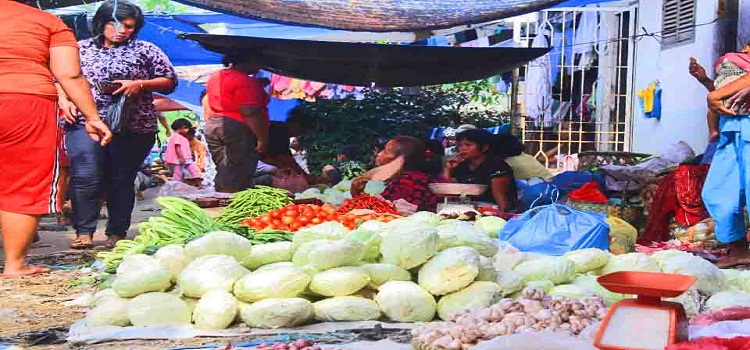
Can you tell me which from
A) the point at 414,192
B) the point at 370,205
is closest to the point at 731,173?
the point at 370,205

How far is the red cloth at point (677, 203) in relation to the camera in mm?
6949

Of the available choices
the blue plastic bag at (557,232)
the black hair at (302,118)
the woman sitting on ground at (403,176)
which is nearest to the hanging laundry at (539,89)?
the black hair at (302,118)

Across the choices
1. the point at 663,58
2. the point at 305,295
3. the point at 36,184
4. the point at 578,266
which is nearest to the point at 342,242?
the point at 305,295

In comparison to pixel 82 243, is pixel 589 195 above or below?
above

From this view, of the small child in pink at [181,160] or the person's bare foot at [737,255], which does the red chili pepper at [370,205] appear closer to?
the person's bare foot at [737,255]

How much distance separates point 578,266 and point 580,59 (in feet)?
32.2

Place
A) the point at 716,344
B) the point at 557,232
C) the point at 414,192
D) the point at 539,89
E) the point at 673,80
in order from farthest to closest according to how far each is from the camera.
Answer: the point at 539,89 → the point at 673,80 → the point at 414,192 → the point at 557,232 → the point at 716,344

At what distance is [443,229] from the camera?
4.65 meters

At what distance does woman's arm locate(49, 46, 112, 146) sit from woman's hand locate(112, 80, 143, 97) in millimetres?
1024

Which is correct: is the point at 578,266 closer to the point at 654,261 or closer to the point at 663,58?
the point at 654,261

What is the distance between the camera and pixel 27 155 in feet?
16.9

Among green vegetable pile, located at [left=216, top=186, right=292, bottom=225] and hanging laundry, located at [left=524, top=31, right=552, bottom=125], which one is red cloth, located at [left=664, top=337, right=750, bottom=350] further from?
hanging laundry, located at [left=524, top=31, right=552, bottom=125]

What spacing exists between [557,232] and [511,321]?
2.51 metres

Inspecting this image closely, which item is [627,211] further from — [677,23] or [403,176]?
[677,23]
